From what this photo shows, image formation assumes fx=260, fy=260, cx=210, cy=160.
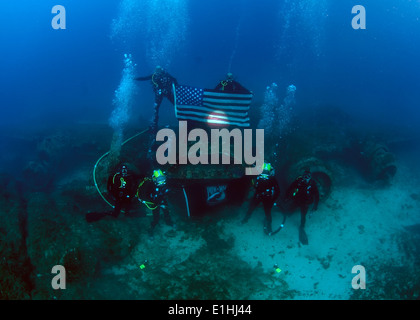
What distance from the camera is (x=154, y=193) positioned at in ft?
24.0

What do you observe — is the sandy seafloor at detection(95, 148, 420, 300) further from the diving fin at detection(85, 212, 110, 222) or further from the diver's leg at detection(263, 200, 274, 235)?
the diving fin at detection(85, 212, 110, 222)

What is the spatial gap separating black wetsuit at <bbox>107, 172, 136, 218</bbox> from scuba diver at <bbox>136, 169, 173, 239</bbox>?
36cm

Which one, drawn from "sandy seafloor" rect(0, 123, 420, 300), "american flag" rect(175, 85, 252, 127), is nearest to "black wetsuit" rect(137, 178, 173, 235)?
"sandy seafloor" rect(0, 123, 420, 300)

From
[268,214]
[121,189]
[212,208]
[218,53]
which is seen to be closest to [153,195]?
[121,189]

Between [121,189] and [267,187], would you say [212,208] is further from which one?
[121,189]

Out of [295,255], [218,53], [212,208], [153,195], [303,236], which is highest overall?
[218,53]

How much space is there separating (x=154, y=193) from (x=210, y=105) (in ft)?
10.8

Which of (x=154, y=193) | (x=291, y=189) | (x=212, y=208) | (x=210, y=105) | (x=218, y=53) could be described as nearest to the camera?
(x=154, y=193)

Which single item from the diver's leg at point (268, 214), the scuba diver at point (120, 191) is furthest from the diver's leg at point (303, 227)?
the scuba diver at point (120, 191)

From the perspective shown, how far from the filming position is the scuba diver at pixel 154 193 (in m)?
7.16

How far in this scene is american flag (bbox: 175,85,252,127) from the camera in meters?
8.27

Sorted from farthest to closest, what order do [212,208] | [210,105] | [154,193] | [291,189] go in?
[210,105], [212,208], [291,189], [154,193]
